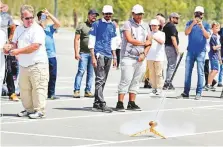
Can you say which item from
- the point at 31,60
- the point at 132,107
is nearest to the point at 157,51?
the point at 132,107

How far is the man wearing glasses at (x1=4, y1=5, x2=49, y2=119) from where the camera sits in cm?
1140

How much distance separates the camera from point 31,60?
1145 cm

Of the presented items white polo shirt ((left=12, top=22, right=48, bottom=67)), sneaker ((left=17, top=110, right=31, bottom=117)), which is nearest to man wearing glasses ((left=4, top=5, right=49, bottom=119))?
white polo shirt ((left=12, top=22, right=48, bottom=67))

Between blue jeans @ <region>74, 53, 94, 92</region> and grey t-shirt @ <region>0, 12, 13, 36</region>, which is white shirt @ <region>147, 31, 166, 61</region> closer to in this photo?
blue jeans @ <region>74, 53, 94, 92</region>

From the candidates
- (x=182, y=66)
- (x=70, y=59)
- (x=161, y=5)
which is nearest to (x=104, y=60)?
(x=182, y=66)

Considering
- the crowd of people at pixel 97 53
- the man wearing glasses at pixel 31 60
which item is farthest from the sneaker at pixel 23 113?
the man wearing glasses at pixel 31 60

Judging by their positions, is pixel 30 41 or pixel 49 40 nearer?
pixel 30 41

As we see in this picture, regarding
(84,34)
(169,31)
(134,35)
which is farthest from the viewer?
(169,31)

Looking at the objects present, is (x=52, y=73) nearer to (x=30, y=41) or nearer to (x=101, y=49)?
(x=101, y=49)

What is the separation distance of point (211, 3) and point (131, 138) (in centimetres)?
7750

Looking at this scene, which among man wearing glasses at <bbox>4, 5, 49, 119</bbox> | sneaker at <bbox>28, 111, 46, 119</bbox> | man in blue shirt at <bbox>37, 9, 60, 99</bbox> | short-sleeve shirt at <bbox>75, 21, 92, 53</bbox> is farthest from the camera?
short-sleeve shirt at <bbox>75, 21, 92, 53</bbox>

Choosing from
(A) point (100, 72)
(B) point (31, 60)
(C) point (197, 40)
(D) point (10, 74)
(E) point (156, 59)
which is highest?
(C) point (197, 40)

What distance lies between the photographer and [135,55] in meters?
12.6

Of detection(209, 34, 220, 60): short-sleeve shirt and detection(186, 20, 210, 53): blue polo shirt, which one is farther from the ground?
detection(186, 20, 210, 53): blue polo shirt
